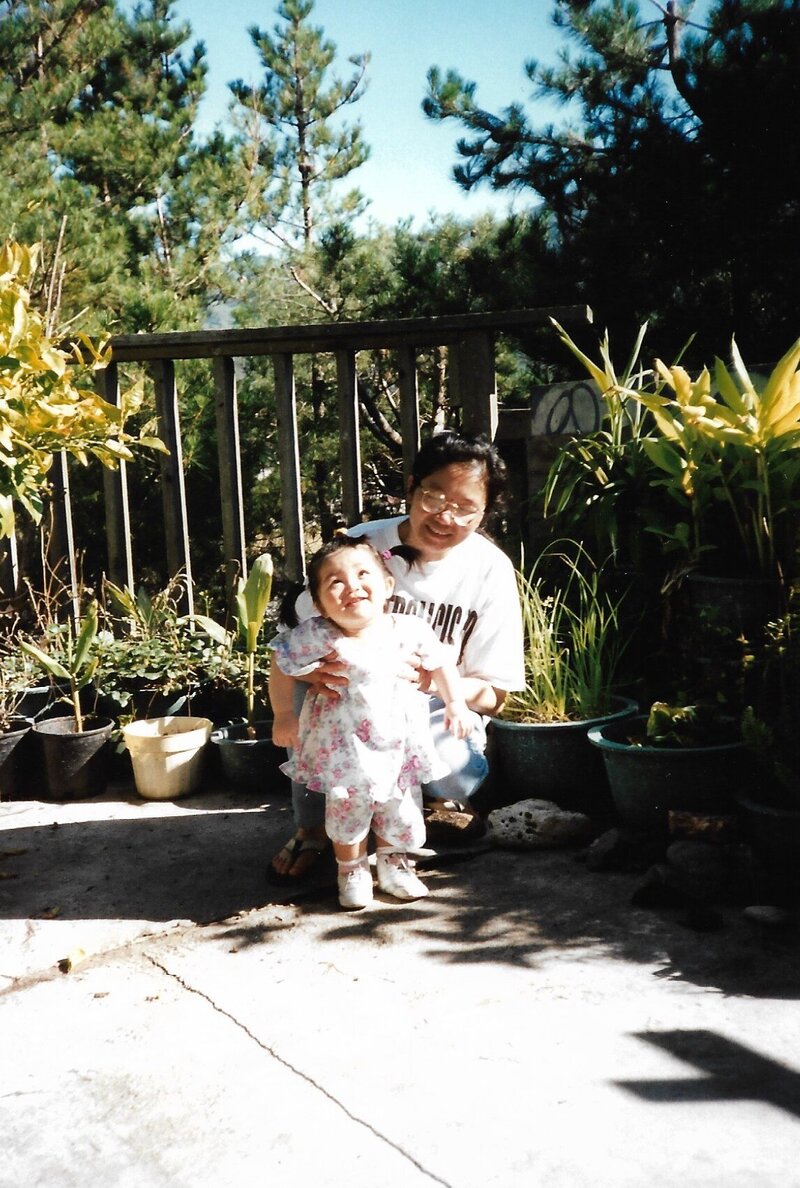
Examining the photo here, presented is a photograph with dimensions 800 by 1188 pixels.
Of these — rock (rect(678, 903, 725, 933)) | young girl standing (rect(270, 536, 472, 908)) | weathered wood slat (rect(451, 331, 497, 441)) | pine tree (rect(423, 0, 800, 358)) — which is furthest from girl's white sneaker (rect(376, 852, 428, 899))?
pine tree (rect(423, 0, 800, 358))

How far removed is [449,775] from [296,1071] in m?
1.29

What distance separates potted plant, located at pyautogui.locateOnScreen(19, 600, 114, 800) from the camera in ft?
12.6

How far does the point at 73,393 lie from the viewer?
3.40 metres

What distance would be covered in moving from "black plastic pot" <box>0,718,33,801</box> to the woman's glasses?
1.80 m

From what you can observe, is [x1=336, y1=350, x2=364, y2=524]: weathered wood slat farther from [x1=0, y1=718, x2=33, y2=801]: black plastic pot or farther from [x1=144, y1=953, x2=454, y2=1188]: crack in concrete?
[x1=144, y1=953, x2=454, y2=1188]: crack in concrete

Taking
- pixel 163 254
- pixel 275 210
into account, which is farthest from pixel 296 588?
pixel 275 210

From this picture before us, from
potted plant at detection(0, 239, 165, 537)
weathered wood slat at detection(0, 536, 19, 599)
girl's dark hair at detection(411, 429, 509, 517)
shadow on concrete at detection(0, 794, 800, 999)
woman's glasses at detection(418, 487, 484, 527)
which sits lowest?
shadow on concrete at detection(0, 794, 800, 999)

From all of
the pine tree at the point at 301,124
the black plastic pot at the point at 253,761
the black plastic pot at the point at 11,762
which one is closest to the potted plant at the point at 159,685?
the black plastic pot at the point at 253,761

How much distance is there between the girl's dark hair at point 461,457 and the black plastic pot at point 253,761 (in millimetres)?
1165

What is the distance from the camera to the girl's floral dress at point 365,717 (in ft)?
9.12

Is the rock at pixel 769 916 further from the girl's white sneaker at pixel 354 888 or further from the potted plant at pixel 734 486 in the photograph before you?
the girl's white sneaker at pixel 354 888

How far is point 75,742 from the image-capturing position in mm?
3848

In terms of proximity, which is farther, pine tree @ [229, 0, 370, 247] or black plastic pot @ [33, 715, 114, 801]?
pine tree @ [229, 0, 370, 247]

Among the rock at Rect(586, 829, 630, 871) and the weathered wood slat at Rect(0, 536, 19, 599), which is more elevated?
the weathered wood slat at Rect(0, 536, 19, 599)
